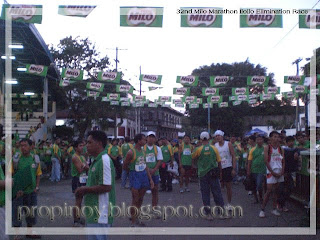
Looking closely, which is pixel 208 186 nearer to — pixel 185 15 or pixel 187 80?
pixel 185 15

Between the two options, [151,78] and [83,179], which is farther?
[151,78]

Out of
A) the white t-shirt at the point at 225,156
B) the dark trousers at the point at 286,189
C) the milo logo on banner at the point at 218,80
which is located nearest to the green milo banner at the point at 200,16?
the white t-shirt at the point at 225,156

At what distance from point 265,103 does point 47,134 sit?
28932 mm

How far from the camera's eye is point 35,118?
30547 mm

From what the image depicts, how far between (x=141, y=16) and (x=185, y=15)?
929 mm

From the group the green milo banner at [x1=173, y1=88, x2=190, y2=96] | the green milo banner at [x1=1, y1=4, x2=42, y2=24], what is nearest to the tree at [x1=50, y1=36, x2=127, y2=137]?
the green milo banner at [x1=173, y1=88, x2=190, y2=96]

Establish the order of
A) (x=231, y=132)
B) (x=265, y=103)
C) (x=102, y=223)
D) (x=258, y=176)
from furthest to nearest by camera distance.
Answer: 1. (x=265, y=103)
2. (x=231, y=132)
3. (x=258, y=176)
4. (x=102, y=223)

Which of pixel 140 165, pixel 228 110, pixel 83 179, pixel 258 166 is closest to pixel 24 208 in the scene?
pixel 83 179

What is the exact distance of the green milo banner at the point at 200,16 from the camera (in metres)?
9.05

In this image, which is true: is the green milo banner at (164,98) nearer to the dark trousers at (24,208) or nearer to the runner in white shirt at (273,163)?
the runner in white shirt at (273,163)

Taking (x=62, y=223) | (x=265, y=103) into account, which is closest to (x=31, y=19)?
(x=62, y=223)

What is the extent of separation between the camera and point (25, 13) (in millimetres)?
9219

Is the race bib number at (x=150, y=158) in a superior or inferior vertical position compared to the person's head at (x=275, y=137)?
inferior

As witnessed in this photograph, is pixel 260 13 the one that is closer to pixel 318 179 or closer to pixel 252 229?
pixel 318 179
